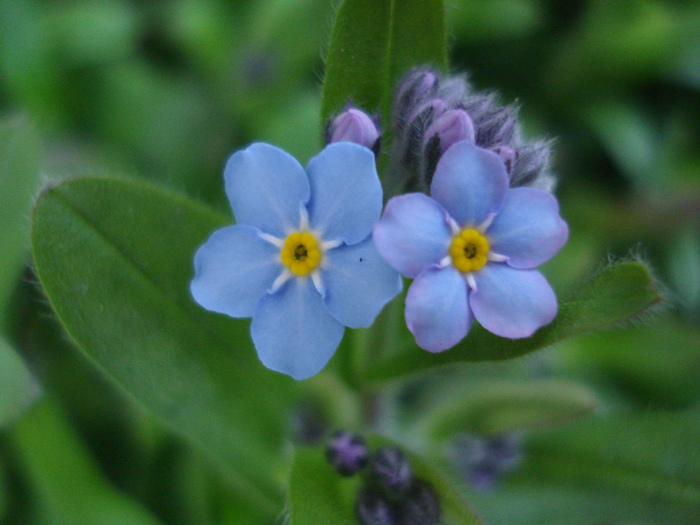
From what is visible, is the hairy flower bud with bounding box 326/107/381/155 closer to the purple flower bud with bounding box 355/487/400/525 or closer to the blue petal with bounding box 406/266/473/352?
the blue petal with bounding box 406/266/473/352

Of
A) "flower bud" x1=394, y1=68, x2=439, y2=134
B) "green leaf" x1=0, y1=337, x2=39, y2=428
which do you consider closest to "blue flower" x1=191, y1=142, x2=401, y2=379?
"flower bud" x1=394, y1=68, x2=439, y2=134

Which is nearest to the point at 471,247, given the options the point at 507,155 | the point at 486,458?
the point at 507,155

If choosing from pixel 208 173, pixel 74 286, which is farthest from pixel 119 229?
pixel 208 173

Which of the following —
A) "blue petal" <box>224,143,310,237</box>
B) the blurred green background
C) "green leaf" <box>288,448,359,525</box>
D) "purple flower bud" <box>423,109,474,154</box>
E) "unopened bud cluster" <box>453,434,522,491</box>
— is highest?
the blurred green background

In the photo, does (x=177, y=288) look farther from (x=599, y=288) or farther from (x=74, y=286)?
(x=599, y=288)

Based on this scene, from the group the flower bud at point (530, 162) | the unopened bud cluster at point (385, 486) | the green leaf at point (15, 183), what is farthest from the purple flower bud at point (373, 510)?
the green leaf at point (15, 183)

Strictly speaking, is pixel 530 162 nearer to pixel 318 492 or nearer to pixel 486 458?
pixel 318 492
